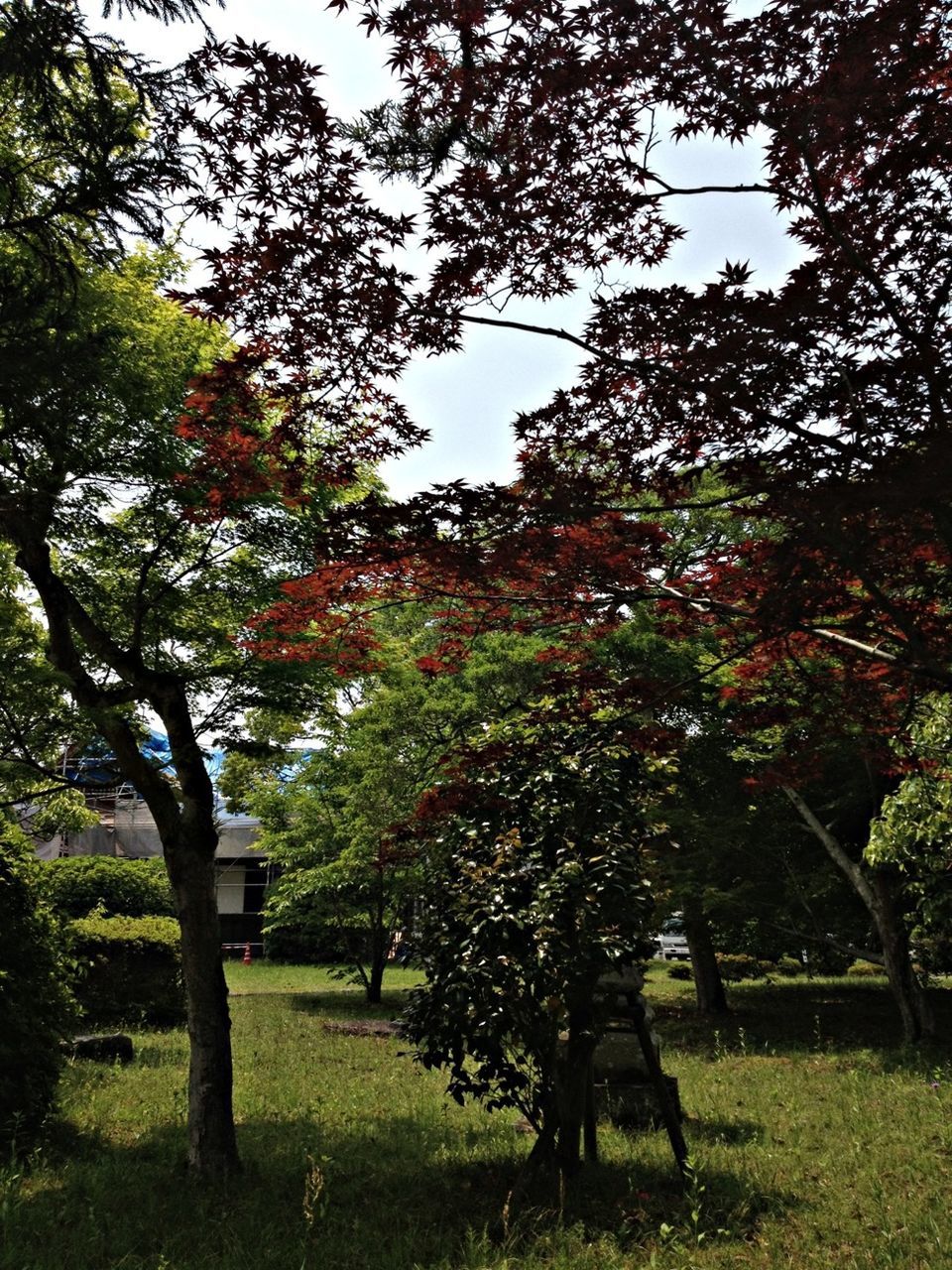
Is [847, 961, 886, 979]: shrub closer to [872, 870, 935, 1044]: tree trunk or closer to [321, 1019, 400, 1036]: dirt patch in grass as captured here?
[872, 870, 935, 1044]: tree trunk

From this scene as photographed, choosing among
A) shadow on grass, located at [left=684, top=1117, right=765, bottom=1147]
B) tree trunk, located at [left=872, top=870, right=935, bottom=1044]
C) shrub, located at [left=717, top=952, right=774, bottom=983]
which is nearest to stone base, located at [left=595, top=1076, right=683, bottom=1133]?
shadow on grass, located at [left=684, top=1117, right=765, bottom=1147]

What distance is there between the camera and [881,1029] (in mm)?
15453

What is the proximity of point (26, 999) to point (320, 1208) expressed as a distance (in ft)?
10.9

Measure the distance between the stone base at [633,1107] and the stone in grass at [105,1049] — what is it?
634 cm

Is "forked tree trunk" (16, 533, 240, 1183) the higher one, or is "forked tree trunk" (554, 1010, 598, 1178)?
"forked tree trunk" (16, 533, 240, 1183)

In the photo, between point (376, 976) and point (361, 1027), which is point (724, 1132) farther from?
point (376, 976)

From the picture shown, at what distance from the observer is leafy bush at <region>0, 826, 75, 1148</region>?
7.16m

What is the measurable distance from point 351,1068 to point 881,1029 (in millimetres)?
9370

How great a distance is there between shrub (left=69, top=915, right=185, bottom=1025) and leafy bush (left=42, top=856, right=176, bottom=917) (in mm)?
6417

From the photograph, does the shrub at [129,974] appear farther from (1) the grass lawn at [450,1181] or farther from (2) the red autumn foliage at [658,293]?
(2) the red autumn foliage at [658,293]

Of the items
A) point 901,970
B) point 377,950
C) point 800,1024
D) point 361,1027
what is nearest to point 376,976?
point 377,950

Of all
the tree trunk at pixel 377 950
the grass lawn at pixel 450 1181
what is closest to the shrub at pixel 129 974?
the grass lawn at pixel 450 1181

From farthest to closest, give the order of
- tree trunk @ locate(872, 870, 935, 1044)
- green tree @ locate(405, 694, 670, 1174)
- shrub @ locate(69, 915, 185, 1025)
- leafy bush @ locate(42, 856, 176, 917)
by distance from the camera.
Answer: leafy bush @ locate(42, 856, 176, 917) < shrub @ locate(69, 915, 185, 1025) < tree trunk @ locate(872, 870, 935, 1044) < green tree @ locate(405, 694, 670, 1174)

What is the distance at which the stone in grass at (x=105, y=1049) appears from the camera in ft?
37.7
